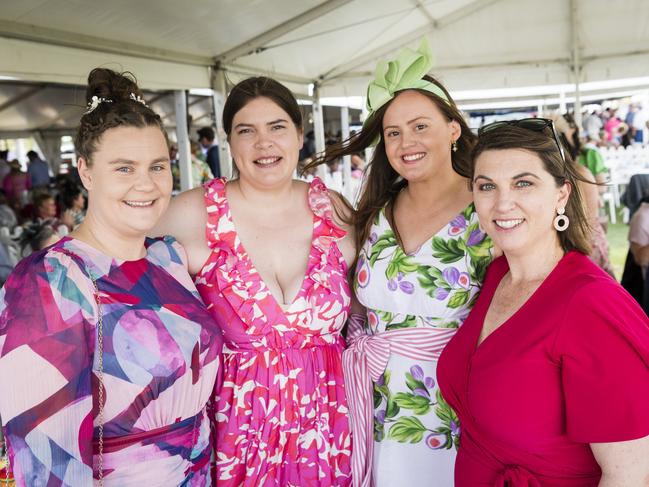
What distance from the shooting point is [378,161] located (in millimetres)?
2461

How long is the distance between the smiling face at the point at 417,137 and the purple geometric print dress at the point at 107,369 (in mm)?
844

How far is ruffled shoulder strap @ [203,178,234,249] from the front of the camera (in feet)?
6.94

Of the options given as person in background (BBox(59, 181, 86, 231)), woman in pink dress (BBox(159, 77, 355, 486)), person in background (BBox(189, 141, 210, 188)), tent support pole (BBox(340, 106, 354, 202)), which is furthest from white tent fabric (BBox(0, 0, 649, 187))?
woman in pink dress (BBox(159, 77, 355, 486))

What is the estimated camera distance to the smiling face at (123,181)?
1649mm

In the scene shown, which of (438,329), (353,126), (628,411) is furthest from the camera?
(353,126)

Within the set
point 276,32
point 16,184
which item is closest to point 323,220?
point 276,32

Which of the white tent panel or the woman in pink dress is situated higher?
the white tent panel

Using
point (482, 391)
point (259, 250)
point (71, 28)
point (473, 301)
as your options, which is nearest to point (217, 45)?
point (71, 28)

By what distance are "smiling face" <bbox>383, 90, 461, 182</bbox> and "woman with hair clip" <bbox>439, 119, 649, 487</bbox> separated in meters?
0.46

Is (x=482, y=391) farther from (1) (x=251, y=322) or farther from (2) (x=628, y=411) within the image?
(1) (x=251, y=322)

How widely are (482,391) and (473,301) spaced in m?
0.53

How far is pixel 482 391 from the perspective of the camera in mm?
1513

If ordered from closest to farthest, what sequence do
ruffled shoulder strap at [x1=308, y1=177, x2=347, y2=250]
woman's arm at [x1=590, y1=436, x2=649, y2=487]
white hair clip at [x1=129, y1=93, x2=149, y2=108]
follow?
woman's arm at [x1=590, y1=436, x2=649, y2=487] → white hair clip at [x1=129, y1=93, x2=149, y2=108] → ruffled shoulder strap at [x1=308, y1=177, x2=347, y2=250]

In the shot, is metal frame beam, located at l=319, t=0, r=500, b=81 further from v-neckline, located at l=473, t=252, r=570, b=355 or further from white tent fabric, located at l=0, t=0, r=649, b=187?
v-neckline, located at l=473, t=252, r=570, b=355
